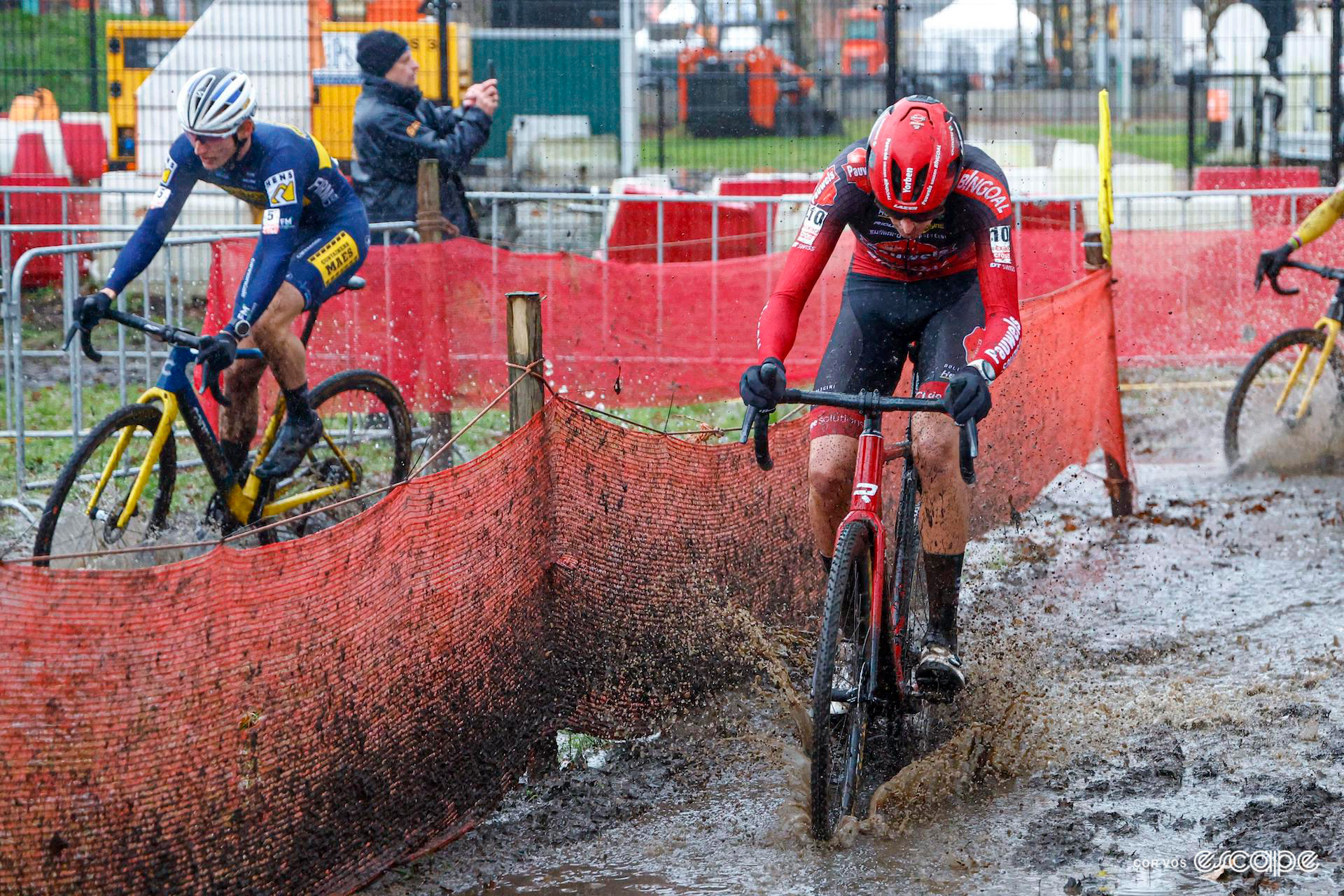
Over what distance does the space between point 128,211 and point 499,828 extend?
10.6 metres

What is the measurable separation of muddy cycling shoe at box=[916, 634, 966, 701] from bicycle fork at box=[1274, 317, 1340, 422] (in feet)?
15.9

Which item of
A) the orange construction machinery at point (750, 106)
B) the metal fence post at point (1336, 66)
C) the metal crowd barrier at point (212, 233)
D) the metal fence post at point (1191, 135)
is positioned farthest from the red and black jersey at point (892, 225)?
the metal fence post at point (1191, 135)

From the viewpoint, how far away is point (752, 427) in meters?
4.46

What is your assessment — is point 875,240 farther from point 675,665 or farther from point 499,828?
point 499,828

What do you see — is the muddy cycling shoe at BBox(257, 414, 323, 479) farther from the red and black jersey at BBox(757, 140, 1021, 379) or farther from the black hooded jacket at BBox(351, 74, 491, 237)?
the red and black jersey at BBox(757, 140, 1021, 379)

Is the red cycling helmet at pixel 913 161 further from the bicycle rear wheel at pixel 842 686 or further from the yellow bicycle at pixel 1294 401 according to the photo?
the yellow bicycle at pixel 1294 401

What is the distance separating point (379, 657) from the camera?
3965 millimetres

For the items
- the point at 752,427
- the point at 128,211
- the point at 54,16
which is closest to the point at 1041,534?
the point at 752,427

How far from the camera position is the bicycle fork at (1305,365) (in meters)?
8.47

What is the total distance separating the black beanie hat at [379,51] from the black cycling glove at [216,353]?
11.6 feet

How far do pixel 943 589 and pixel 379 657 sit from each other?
196 cm

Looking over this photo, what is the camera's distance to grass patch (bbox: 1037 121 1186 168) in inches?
626

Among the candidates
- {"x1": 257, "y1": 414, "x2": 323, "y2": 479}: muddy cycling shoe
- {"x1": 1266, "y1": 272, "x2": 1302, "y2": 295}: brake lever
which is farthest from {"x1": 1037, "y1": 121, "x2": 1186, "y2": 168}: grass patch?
{"x1": 257, "y1": 414, "x2": 323, "y2": 479}: muddy cycling shoe

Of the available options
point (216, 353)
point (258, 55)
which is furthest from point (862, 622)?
point (258, 55)
